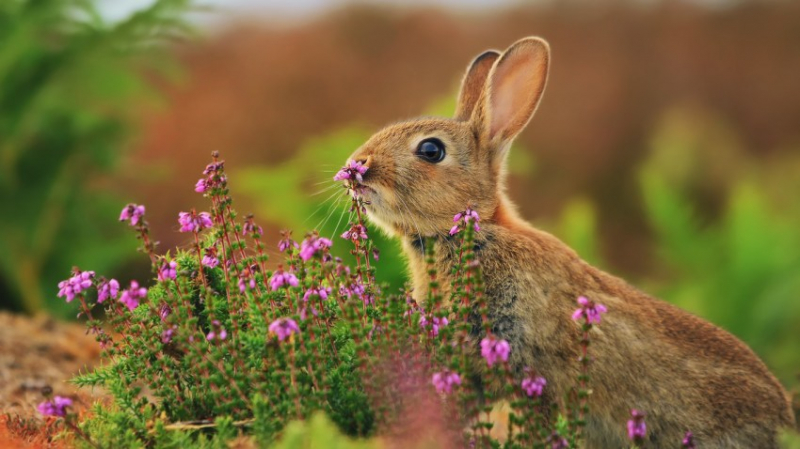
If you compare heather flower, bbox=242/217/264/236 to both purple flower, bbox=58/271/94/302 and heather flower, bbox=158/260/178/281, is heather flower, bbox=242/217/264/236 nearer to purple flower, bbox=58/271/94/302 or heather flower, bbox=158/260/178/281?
heather flower, bbox=158/260/178/281

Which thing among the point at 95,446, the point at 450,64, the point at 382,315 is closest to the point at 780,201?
the point at 450,64

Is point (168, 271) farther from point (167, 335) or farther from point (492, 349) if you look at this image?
point (492, 349)

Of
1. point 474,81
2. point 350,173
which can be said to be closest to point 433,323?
point 350,173

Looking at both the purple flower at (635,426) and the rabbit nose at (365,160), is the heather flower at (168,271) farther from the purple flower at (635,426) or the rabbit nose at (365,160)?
the purple flower at (635,426)

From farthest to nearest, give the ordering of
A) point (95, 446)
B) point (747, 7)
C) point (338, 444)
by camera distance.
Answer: point (747, 7), point (95, 446), point (338, 444)

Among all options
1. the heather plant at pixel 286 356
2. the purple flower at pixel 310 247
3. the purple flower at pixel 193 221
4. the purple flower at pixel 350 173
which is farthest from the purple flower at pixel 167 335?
the purple flower at pixel 350 173

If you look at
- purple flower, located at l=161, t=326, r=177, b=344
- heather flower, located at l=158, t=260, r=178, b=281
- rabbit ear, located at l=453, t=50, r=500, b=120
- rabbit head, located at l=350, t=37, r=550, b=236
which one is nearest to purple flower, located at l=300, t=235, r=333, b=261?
heather flower, located at l=158, t=260, r=178, b=281

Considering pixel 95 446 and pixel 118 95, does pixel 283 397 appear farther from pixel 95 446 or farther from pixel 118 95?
pixel 118 95
